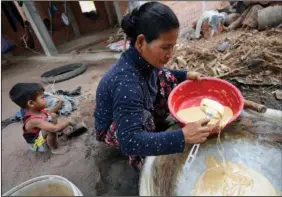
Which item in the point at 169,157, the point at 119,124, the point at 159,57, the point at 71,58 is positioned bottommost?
the point at 71,58

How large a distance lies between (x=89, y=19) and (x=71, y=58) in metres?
1.50

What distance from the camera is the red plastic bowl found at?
72.4 inches

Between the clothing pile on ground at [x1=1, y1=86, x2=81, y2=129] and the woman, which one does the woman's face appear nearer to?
the woman

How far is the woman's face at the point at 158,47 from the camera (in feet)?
4.47

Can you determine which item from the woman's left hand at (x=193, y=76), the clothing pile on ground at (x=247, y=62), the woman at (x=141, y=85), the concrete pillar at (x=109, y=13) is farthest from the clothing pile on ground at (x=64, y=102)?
the concrete pillar at (x=109, y=13)

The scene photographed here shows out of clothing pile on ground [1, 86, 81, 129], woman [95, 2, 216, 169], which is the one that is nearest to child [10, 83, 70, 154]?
clothing pile on ground [1, 86, 81, 129]

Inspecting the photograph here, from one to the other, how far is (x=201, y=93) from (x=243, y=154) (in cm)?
56

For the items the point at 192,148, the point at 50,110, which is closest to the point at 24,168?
the point at 50,110

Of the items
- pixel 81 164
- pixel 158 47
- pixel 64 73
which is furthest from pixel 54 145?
pixel 64 73

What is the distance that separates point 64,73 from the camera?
4.25m

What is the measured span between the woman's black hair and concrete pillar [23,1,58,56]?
4087 mm

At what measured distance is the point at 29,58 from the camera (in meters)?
5.81

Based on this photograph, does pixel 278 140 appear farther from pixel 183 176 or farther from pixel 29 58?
pixel 29 58

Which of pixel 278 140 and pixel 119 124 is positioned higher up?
pixel 119 124
